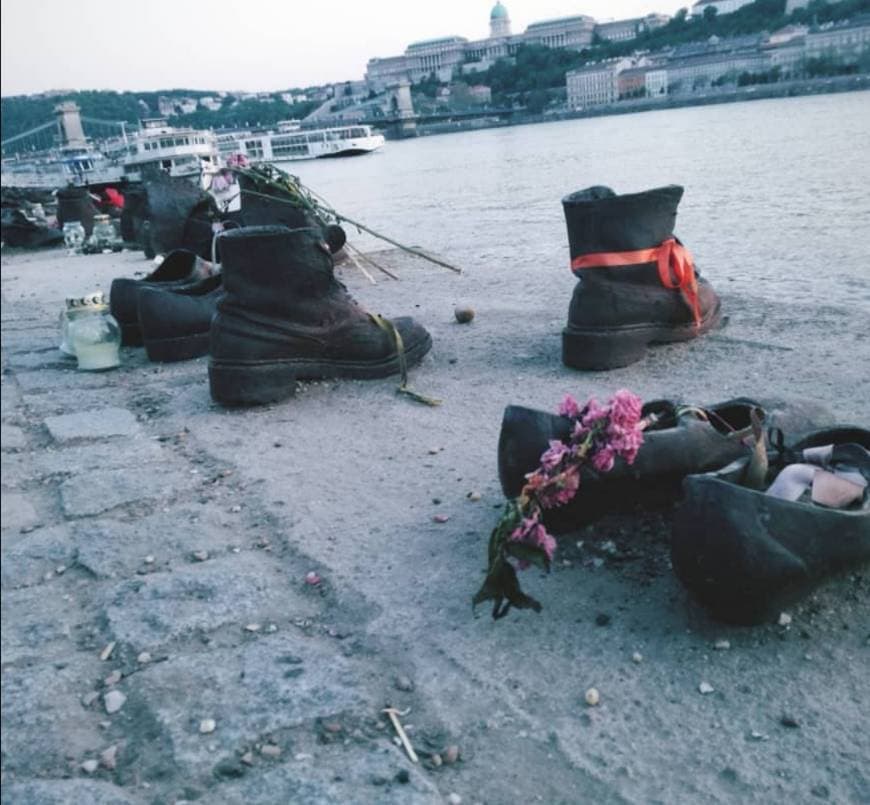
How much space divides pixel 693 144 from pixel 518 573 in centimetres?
2510

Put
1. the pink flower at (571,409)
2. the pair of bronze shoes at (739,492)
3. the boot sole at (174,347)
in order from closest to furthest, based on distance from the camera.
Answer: the pair of bronze shoes at (739,492) → the pink flower at (571,409) → the boot sole at (174,347)

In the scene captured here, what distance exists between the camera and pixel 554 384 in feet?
11.3

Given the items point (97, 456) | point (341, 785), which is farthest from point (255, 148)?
point (341, 785)

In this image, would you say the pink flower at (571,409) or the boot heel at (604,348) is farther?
the boot heel at (604,348)

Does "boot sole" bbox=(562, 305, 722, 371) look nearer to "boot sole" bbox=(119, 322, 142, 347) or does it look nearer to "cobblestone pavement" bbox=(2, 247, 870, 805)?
"cobblestone pavement" bbox=(2, 247, 870, 805)

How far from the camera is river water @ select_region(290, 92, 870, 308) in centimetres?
630

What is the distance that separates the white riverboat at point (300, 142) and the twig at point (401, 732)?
64.1ft

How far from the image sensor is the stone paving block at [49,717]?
131 centimetres

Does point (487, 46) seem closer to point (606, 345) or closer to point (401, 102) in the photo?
point (401, 102)

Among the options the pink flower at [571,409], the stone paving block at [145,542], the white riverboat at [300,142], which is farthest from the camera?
the white riverboat at [300,142]

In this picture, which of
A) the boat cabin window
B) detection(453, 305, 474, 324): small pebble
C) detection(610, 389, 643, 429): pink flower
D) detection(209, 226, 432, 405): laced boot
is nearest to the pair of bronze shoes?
detection(610, 389, 643, 429): pink flower

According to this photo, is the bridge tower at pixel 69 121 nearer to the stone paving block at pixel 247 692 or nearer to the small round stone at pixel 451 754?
the stone paving block at pixel 247 692

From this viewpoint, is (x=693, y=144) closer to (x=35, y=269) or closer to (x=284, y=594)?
(x=35, y=269)

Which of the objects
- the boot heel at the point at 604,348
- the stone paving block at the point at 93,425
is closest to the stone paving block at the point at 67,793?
the stone paving block at the point at 93,425
